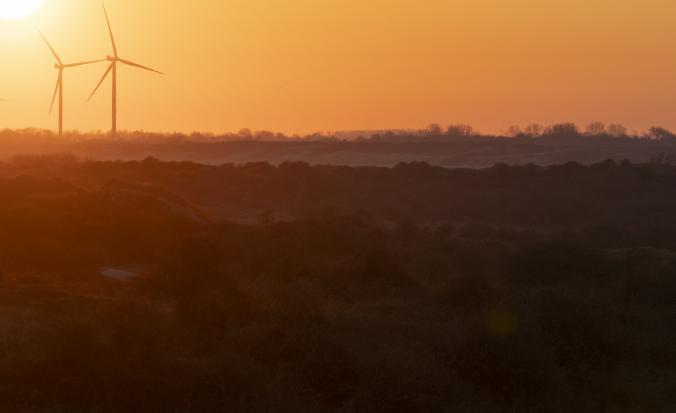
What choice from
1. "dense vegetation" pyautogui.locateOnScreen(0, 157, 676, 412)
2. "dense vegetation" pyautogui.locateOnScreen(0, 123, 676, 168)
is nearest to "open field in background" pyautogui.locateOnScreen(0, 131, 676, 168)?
"dense vegetation" pyautogui.locateOnScreen(0, 123, 676, 168)

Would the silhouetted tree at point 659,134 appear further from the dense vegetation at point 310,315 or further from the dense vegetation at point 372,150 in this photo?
the dense vegetation at point 310,315

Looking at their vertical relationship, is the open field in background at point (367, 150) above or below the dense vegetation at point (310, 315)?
below

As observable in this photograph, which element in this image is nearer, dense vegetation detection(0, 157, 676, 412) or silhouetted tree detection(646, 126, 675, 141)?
dense vegetation detection(0, 157, 676, 412)

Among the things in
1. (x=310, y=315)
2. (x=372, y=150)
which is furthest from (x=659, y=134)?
(x=310, y=315)

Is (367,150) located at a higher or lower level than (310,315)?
lower

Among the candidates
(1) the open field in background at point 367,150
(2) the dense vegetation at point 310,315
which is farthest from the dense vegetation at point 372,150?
A: (2) the dense vegetation at point 310,315

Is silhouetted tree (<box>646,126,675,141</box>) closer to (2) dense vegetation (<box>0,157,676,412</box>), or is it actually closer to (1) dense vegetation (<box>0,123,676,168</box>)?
(1) dense vegetation (<box>0,123,676,168</box>)

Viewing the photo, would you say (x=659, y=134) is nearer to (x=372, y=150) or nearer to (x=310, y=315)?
(x=372, y=150)

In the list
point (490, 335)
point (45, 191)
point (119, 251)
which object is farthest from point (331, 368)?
point (45, 191)

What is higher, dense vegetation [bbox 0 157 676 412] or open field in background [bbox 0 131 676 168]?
dense vegetation [bbox 0 157 676 412]
